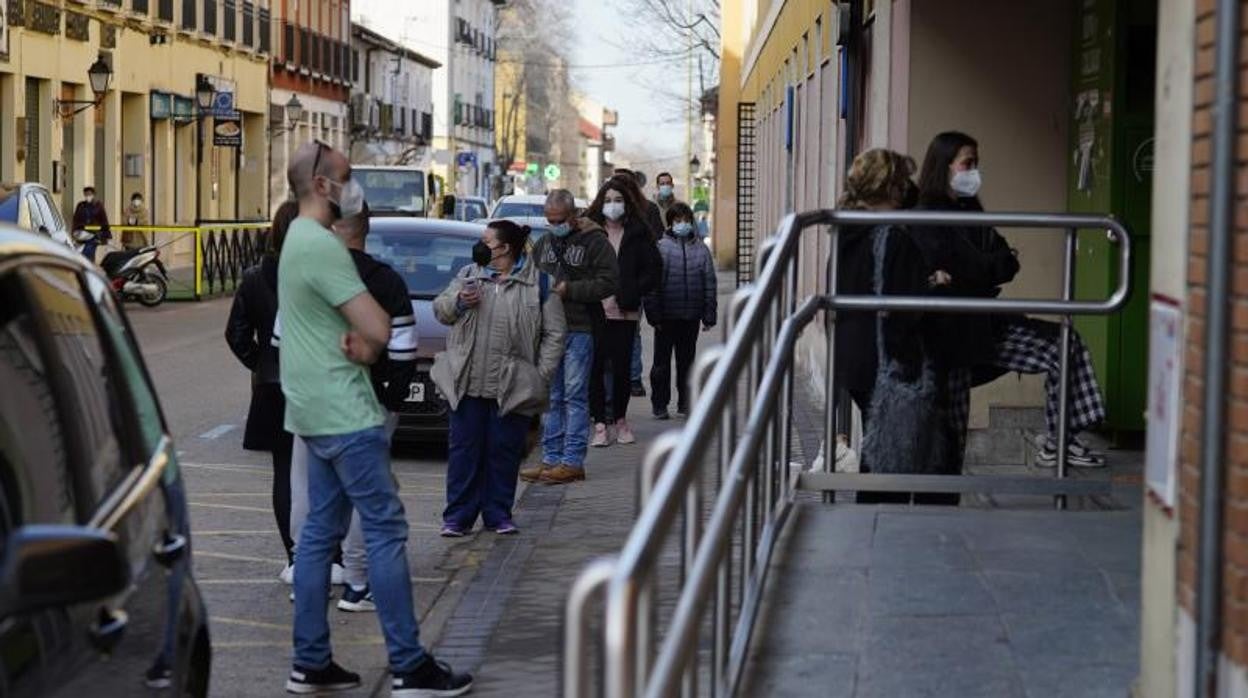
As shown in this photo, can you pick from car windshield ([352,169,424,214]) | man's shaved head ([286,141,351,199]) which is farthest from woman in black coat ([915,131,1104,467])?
car windshield ([352,169,424,214])

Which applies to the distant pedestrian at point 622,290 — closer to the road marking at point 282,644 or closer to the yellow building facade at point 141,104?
the road marking at point 282,644

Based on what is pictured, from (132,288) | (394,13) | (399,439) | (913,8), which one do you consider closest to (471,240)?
(399,439)

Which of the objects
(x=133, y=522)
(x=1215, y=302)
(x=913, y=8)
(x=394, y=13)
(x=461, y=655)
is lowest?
(x=461, y=655)

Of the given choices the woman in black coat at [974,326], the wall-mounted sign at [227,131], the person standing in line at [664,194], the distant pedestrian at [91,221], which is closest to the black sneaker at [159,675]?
the woman in black coat at [974,326]

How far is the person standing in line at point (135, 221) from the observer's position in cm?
3728

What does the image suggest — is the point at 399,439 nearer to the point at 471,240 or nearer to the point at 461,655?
the point at 471,240

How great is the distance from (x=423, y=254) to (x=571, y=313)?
6.04 ft

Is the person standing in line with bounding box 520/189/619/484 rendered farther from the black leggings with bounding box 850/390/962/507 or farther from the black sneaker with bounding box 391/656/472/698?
the black sneaker with bounding box 391/656/472/698

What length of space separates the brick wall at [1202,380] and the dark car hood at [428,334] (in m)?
9.29

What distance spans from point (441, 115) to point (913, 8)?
280 ft

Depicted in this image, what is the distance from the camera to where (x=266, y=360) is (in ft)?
31.8

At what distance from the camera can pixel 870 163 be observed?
929cm

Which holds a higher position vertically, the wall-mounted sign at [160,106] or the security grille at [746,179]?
the wall-mounted sign at [160,106]

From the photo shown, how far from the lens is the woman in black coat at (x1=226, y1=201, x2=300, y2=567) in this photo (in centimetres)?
959
